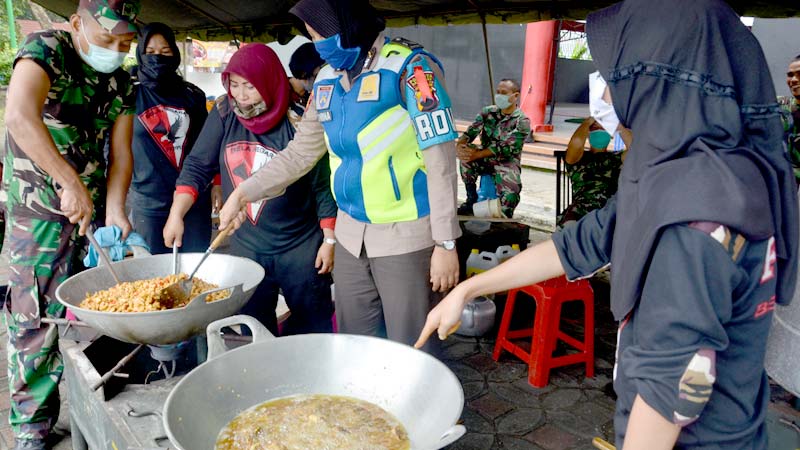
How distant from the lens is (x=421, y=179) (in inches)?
77.7

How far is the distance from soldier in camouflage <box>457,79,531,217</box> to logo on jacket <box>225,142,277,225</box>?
3.24 m

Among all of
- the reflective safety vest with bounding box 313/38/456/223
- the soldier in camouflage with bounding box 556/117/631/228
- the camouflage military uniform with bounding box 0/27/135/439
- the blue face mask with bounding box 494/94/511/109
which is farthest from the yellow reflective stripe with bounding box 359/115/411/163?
the blue face mask with bounding box 494/94/511/109

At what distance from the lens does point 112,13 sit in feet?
7.08

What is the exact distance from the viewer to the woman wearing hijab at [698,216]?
2.74ft

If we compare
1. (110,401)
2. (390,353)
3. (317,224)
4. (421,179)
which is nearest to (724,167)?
(390,353)

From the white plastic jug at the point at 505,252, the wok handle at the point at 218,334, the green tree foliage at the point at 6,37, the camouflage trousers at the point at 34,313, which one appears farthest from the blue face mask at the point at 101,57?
the green tree foliage at the point at 6,37

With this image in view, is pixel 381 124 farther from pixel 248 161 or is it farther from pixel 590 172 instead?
pixel 590 172

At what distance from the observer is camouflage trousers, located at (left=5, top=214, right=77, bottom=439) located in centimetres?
224

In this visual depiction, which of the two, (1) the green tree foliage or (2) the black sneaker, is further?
(1) the green tree foliage

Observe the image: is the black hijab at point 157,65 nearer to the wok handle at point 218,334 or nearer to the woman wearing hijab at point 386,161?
the woman wearing hijab at point 386,161

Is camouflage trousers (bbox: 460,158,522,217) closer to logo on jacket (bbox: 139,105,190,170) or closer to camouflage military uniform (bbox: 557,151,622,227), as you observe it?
camouflage military uniform (bbox: 557,151,622,227)

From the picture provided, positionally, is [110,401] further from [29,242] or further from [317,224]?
[317,224]

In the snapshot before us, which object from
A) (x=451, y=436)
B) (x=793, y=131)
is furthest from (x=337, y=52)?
(x=793, y=131)

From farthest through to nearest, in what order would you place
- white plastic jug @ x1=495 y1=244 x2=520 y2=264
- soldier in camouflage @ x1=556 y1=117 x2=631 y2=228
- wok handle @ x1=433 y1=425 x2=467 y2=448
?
soldier in camouflage @ x1=556 y1=117 x2=631 y2=228, white plastic jug @ x1=495 y1=244 x2=520 y2=264, wok handle @ x1=433 y1=425 x2=467 y2=448
